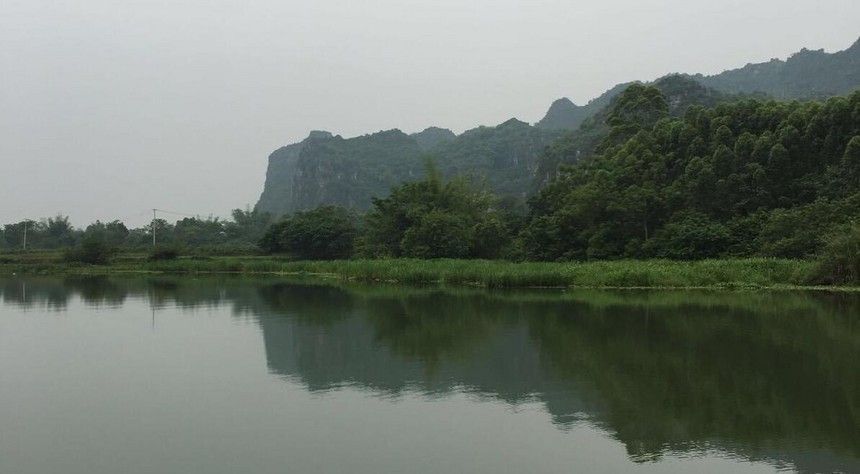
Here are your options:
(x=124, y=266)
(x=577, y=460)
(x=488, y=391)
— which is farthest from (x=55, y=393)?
(x=124, y=266)

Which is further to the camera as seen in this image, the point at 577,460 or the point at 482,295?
the point at 482,295

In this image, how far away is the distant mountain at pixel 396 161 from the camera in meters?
91.1

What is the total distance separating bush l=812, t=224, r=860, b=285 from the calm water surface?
476cm

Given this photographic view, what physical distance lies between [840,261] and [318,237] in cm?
3497

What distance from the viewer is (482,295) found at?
76.7ft

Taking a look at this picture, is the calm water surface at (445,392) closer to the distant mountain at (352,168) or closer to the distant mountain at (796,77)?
the distant mountain at (796,77)

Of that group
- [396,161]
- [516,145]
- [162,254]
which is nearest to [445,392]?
[162,254]

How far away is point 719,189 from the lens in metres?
31.9

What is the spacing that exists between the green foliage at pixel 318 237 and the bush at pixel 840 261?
32.7 m

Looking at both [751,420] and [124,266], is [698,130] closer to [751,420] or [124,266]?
[751,420]

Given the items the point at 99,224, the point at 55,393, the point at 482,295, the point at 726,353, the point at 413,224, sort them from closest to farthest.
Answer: the point at 55,393
the point at 726,353
the point at 482,295
the point at 413,224
the point at 99,224

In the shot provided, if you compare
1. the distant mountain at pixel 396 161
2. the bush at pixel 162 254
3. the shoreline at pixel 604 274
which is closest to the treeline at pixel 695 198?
the shoreline at pixel 604 274

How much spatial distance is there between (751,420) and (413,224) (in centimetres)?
3549

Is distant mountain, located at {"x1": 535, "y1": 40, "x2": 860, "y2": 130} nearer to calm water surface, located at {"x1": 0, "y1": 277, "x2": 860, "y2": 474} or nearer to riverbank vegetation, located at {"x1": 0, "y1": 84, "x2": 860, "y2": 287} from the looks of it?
riverbank vegetation, located at {"x1": 0, "y1": 84, "x2": 860, "y2": 287}
